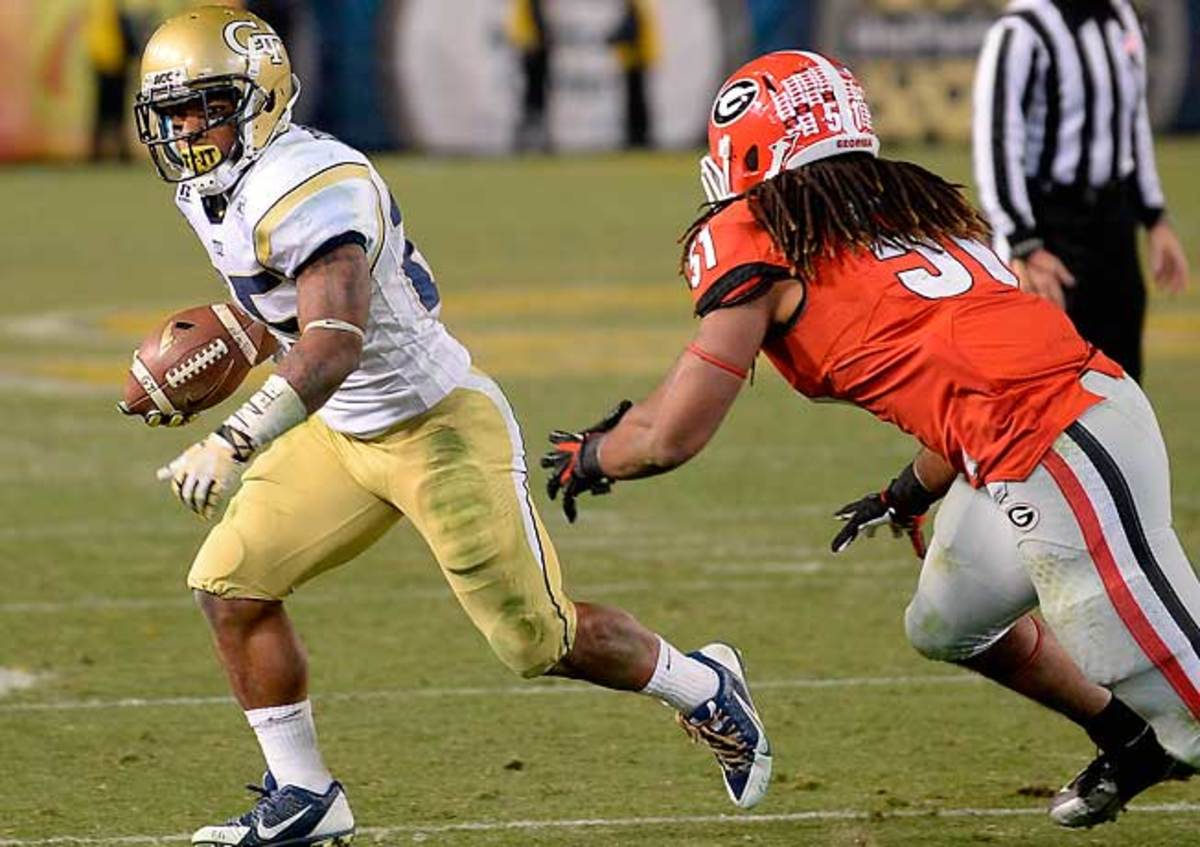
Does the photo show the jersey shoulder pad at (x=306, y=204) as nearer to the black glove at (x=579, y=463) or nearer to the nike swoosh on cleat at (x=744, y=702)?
the black glove at (x=579, y=463)

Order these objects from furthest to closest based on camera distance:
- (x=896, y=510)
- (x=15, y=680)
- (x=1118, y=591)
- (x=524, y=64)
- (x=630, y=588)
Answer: (x=524, y=64)
(x=630, y=588)
(x=15, y=680)
(x=896, y=510)
(x=1118, y=591)

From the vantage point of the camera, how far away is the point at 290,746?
4.45 metres

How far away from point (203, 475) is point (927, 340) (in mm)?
1142

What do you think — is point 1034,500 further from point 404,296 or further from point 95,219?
point 95,219

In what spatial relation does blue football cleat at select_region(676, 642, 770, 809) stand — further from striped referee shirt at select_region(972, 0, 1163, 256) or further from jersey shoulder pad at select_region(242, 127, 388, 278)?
striped referee shirt at select_region(972, 0, 1163, 256)

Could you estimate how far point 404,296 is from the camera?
4.55 metres

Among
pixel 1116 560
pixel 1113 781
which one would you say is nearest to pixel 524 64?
pixel 1113 781

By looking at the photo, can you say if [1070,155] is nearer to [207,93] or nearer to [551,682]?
[551,682]

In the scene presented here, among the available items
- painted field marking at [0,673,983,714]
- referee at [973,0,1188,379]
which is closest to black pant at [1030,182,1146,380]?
referee at [973,0,1188,379]

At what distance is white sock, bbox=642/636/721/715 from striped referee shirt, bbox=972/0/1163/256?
2.22m

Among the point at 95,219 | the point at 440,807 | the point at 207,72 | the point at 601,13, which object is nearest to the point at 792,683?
the point at 440,807

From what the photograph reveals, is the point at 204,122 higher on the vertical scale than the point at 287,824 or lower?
higher

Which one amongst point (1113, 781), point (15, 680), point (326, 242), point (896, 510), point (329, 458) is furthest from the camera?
point (15, 680)

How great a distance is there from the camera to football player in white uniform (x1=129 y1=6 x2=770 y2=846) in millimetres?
4309
